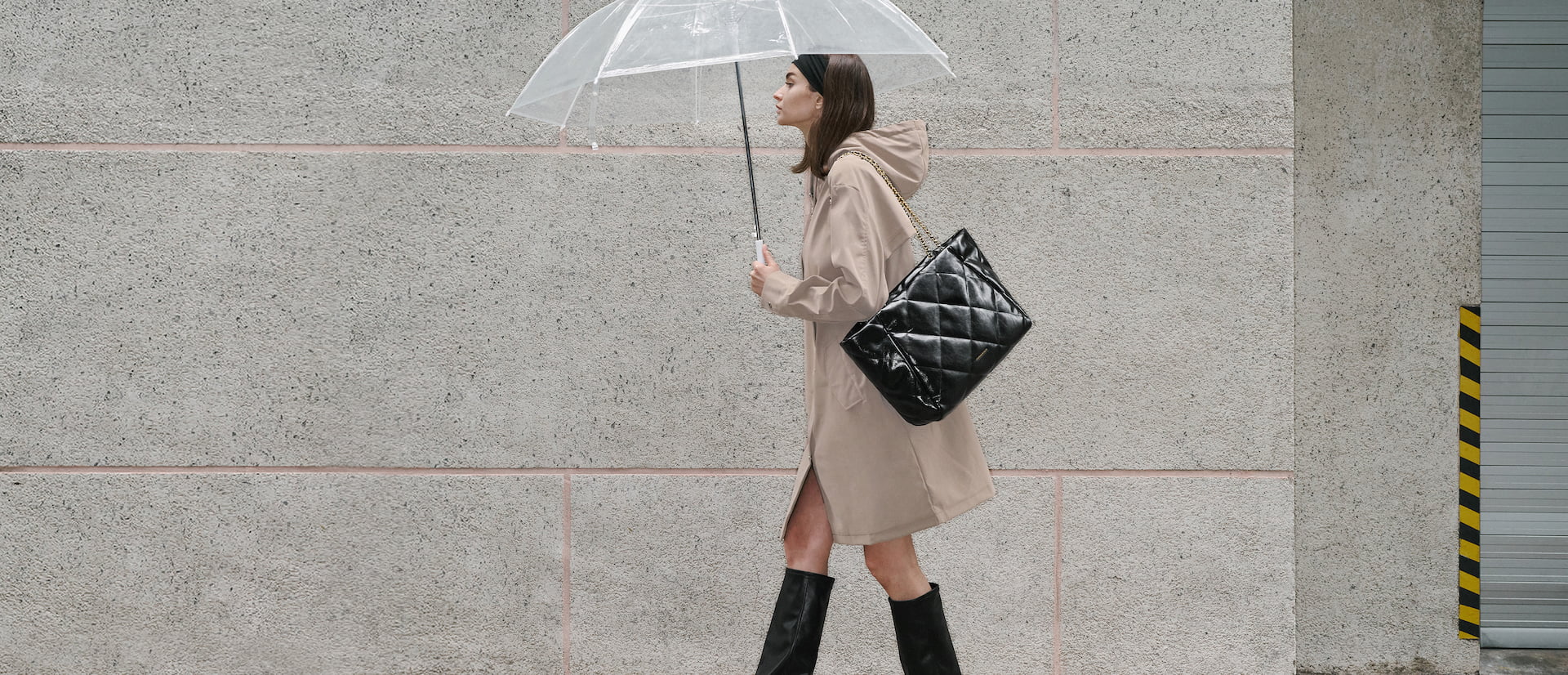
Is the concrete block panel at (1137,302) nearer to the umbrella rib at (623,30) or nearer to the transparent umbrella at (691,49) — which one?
the transparent umbrella at (691,49)

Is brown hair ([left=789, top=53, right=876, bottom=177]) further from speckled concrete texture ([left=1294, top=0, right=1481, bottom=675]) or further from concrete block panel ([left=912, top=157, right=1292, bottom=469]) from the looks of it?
speckled concrete texture ([left=1294, top=0, right=1481, bottom=675])

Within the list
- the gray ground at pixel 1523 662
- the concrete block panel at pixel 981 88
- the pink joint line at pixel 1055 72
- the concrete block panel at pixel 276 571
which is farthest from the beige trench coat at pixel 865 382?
the gray ground at pixel 1523 662

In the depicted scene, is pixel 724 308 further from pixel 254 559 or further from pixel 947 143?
pixel 254 559

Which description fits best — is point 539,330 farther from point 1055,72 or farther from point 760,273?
point 1055,72

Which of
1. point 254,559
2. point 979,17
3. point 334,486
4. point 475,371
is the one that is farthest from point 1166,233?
point 254,559

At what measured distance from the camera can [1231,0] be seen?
3.86 metres

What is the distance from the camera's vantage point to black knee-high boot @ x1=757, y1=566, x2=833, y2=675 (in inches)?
110

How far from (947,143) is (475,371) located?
184cm

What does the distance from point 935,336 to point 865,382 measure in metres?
0.22

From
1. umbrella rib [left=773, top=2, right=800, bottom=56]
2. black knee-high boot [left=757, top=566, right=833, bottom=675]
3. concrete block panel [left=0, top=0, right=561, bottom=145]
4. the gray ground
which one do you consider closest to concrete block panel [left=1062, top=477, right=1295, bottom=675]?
the gray ground

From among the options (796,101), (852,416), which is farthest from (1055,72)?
(852,416)

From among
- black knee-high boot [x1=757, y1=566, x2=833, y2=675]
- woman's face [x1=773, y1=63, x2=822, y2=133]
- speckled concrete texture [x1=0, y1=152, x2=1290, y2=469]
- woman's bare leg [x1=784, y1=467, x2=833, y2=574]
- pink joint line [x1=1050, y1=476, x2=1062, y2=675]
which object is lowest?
pink joint line [x1=1050, y1=476, x2=1062, y2=675]

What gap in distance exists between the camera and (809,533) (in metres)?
2.86

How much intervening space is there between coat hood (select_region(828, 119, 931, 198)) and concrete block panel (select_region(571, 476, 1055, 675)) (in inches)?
56.7
